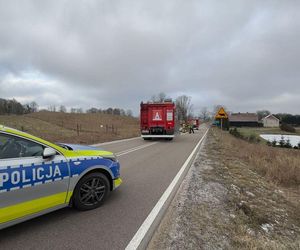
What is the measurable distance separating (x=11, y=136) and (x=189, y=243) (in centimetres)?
296

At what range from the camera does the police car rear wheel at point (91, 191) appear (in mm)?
4156

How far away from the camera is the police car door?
3.14 m

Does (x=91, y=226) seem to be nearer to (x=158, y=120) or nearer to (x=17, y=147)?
(x=17, y=147)

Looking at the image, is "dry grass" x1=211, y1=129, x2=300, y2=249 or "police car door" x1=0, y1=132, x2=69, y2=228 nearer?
"police car door" x1=0, y1=132, x2=69, y2=228

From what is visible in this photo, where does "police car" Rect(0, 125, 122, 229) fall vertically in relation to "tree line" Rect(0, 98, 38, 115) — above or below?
below

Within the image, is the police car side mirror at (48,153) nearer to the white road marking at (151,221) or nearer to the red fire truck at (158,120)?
the white road marking at (151,221)

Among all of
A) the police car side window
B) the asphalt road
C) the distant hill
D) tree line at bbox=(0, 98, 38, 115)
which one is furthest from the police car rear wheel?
tree line at bbox=(0, 98, 38, 115)

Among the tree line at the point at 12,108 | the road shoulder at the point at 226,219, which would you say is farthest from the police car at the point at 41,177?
the tree line at the point at 12,108

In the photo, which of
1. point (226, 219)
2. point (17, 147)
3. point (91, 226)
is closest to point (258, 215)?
point (226, 219)

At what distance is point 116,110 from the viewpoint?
395 feet

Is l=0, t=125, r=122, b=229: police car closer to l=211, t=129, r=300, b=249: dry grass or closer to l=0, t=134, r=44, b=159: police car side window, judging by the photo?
l=0, t=134, r=44, b=159: police car side window

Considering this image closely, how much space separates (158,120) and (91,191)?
15462 mm

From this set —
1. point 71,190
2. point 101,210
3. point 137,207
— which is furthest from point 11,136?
point 137,207

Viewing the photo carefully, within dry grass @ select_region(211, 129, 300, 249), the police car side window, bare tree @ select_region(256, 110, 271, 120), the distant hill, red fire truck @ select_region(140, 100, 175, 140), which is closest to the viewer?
the police car side window
